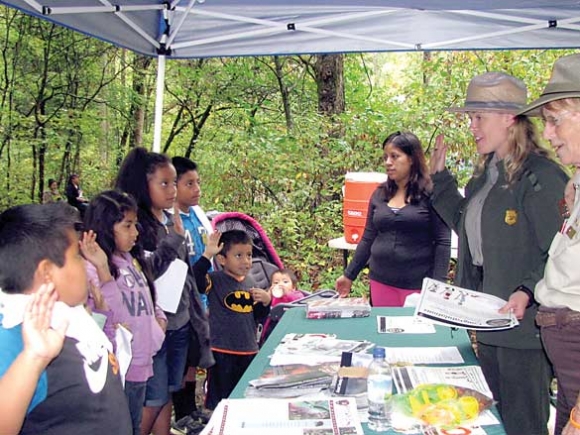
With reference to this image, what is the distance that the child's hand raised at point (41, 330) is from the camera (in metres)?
1.23

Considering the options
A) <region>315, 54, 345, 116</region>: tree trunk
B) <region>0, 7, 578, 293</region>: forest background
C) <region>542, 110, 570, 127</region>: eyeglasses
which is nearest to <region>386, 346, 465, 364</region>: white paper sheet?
<region>542, 110, 570, 127</region>: eyeglasses

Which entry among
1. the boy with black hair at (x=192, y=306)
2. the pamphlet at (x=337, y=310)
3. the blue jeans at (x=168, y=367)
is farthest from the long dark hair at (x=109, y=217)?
the pamphlet at (x=337, y=310)

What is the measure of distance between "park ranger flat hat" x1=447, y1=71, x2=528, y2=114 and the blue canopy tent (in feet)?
3.97

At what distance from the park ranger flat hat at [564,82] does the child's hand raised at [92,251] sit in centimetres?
158

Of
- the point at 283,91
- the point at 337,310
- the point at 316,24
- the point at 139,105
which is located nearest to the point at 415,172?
the point at 337,310

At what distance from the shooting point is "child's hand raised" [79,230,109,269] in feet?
7.46

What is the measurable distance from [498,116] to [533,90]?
5.25 metres

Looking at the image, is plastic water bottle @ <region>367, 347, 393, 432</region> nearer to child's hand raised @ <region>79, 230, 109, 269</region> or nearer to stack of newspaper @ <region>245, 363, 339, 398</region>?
stack of newspaper @ <region>245, 363, 339, 398</region>

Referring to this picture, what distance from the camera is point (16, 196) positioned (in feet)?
31.3

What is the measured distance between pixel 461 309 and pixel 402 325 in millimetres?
579

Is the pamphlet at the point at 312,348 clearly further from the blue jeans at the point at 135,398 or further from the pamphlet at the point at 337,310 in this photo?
the blue jeans at the point at 135,398

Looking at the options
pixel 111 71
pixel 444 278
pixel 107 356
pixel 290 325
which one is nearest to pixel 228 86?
pixel 111 71

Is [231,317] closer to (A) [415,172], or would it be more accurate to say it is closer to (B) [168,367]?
(B) [168,367]

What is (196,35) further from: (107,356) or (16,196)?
(16,196)
